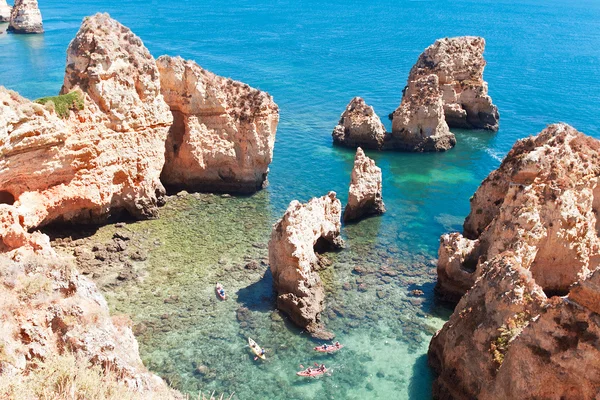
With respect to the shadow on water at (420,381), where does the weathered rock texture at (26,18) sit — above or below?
above

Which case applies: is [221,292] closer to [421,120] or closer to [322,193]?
[322,193]

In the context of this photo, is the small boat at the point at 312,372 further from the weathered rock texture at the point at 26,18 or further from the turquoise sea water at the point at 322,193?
the weathered rock texture at the point at 26,18

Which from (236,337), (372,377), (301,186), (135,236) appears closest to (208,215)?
(135,236)

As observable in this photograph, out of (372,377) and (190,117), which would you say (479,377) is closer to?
(372,377)

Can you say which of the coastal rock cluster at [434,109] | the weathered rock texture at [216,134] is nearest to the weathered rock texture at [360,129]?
the coastal rock cluster at [434,109]

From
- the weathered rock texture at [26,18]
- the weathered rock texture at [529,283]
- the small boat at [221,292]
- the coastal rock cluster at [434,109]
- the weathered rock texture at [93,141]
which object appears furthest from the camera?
the weathered rock texture at [26,18]

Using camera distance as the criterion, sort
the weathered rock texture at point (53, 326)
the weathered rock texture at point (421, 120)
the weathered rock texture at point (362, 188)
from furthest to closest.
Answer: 1. the weathered rock texture at point (421, 120)
2. the weathered rock texture at point (362, 188)
3. the weathered rock texture at point (53, 326)

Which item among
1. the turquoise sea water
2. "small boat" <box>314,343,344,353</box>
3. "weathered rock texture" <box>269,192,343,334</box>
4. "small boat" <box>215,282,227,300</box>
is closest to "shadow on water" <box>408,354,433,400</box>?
the turquoise sea water

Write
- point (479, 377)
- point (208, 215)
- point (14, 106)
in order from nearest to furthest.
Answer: point (479, 377)
point (14, 106)
point (208, 215)
